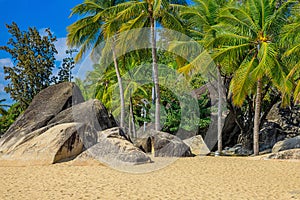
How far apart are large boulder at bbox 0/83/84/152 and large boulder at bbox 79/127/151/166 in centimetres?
317

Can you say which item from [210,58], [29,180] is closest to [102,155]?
[29,180]

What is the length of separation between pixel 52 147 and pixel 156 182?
4.78m

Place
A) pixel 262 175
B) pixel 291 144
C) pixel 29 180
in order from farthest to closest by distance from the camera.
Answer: pixel 291 144, pixel 262 175, pixel 29 180

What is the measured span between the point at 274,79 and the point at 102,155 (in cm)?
780

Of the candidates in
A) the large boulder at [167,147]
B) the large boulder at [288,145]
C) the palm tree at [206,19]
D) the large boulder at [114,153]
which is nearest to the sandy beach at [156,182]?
the large boulder at [114,153]

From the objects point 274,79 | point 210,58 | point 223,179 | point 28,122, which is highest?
point 210,58

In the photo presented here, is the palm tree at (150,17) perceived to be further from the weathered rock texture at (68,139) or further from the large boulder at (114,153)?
the large boulder at (114,153)

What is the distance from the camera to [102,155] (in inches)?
499

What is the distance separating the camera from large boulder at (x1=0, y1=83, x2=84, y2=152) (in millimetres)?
14790

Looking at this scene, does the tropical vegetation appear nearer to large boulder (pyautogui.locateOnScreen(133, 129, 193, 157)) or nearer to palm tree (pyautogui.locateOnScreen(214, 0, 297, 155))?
palm tree (pyautogui.locateOnScreen(214, 0, 297, 155))

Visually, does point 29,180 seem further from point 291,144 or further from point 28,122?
point 291,144

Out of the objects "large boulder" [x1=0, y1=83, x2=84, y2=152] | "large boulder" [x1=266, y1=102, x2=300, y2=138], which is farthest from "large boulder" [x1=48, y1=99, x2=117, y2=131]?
"large boulder" [x1=266, y1=102, x2=300, y2=138]

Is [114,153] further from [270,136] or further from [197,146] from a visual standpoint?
[270,136]

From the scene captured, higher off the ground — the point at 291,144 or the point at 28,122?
the point at 28,122
